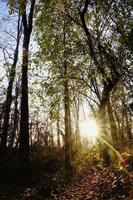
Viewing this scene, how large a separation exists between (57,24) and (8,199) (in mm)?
13159

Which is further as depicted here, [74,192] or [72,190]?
[72,190]

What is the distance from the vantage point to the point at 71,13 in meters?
16.6

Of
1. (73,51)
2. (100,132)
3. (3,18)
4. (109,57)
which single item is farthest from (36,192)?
(3,18)

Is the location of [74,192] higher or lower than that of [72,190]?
lower

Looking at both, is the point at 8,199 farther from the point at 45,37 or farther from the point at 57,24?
the point at 57,24

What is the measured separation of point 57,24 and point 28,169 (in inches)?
402

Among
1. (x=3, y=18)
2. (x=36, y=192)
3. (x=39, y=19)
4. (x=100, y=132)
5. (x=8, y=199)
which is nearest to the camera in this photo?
(x=8, y=199)

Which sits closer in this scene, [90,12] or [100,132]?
[90,12]

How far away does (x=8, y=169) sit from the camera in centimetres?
1630

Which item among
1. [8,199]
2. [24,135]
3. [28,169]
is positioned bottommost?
[8,199]

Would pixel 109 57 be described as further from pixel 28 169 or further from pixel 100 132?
pixel 100 132

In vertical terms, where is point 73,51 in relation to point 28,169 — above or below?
above

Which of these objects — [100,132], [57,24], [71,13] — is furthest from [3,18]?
[100,132]

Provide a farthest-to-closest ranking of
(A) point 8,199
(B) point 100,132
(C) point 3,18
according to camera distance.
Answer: (C) point 3,18, (B) point 100,132, (A) point 8,199
